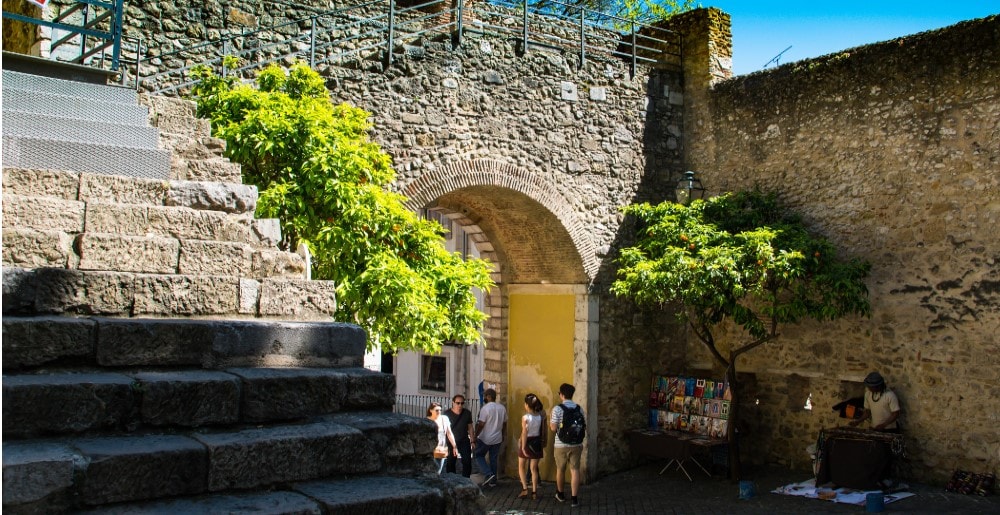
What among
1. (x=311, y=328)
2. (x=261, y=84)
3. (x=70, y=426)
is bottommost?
(x=70, y=426)

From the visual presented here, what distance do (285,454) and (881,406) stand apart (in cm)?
822

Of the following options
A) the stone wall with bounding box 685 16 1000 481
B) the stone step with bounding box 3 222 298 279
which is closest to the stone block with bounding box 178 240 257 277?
the stone step with bounding box 3 222 298 279

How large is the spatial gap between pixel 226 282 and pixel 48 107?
2.18m

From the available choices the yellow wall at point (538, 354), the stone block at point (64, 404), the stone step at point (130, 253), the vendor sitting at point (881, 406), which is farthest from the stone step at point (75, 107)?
the vendor sitting at point (881, 406)

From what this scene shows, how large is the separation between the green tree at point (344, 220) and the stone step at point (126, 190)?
87.9 inches

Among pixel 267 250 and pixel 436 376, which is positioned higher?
pixel 267 250

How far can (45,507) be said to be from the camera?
2498 millimetres

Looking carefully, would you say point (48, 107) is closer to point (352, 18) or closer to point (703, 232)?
point (352, 18)

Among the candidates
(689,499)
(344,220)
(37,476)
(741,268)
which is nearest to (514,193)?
(741,268)

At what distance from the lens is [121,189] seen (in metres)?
4.16

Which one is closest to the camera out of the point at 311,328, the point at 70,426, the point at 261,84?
the point at 70,426

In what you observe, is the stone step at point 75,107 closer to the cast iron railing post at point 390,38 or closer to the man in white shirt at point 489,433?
the cast iron railing post at point 390,38

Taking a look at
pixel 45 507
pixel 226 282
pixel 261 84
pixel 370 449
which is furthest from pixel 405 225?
pixel 45 507

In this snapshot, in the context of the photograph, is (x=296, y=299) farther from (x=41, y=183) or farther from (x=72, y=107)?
(x=72, y=107)
